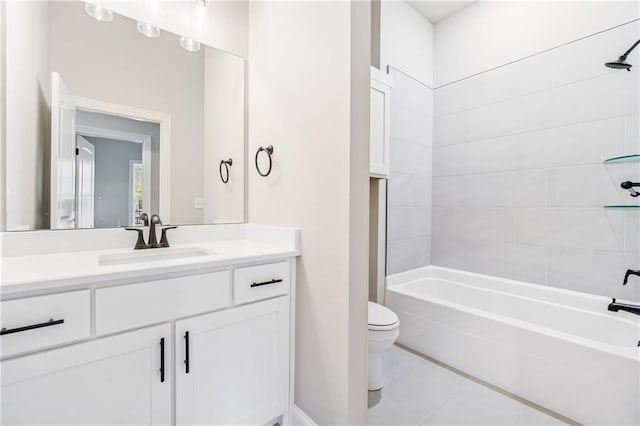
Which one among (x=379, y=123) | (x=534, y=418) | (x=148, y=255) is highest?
(x=379, y=123)

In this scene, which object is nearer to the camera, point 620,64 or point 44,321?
point 44,321

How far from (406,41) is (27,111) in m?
2.72

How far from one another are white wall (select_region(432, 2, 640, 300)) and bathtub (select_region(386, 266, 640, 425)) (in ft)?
0.60

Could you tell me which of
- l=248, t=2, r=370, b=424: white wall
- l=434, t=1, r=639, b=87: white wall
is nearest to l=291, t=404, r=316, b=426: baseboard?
l=248, t=2, r=370, b=424: white wall

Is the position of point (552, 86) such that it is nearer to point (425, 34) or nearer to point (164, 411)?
point (425, 34)

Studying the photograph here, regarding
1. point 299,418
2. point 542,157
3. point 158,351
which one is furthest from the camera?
point 542,157

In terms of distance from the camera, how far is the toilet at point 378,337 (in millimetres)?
1564

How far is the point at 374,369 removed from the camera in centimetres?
169

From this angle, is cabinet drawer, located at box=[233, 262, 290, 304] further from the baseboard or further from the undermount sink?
the baseboard

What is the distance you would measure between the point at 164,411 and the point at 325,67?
1473 mm

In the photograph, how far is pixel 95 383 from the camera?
35.4 inches

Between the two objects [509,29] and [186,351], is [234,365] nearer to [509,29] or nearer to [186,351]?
[186,351]

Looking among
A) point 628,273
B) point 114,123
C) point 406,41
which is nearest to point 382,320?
point 628,273

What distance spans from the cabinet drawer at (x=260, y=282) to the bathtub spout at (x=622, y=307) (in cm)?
208
